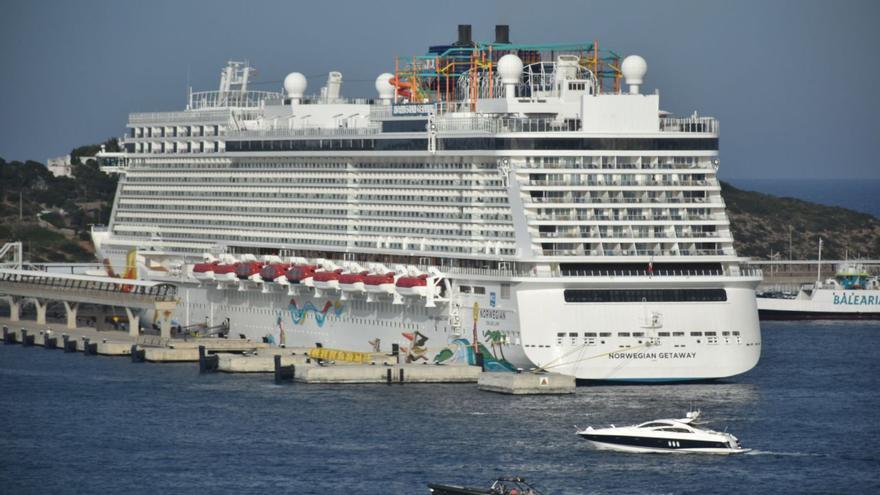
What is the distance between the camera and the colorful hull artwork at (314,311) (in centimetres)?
9381

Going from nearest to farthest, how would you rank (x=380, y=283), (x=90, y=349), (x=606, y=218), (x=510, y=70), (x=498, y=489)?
(x=498, y=489), (x=606, y=218), (x=510, y=70), (x=380, y=283), (x=90, y=349)

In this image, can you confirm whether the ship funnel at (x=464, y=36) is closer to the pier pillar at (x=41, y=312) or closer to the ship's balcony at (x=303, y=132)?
the ship's balcony at (x=303, y=132)

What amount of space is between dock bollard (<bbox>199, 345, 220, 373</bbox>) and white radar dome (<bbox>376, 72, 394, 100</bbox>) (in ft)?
59.1

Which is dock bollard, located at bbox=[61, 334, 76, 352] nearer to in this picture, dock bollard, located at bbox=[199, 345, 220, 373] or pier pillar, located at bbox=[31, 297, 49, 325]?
pier pillar, located at bbox=[31, 297, 49, 325]

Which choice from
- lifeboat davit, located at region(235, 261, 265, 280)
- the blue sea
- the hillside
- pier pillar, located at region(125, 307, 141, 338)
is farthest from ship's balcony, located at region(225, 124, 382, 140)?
the hillside

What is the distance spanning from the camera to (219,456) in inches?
2753

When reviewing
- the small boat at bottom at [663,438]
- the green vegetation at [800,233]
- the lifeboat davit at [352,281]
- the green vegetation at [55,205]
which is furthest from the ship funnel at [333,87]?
the green vegetation at [800,233]

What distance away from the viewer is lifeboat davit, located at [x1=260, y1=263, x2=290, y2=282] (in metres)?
96.7

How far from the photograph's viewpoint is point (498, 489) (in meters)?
60.8

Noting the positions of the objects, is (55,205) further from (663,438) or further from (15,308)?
(663,438)

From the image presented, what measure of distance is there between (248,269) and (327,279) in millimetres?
7177

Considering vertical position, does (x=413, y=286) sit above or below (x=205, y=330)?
above

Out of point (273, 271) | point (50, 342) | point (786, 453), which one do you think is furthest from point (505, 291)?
point (50, 342)

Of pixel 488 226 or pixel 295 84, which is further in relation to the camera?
pixel 295 84
